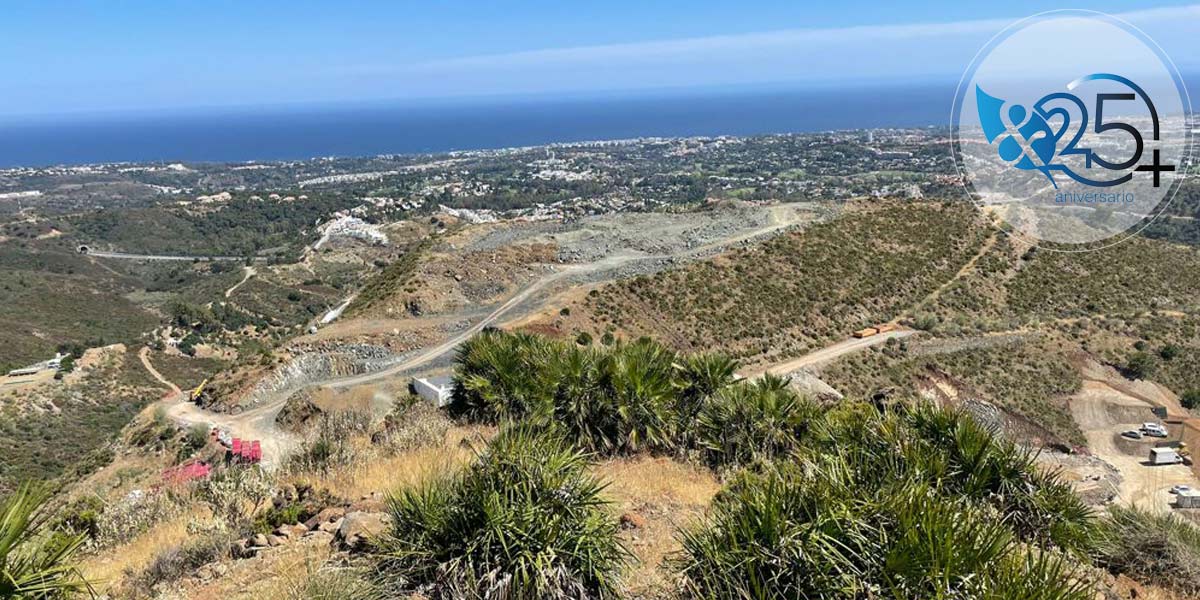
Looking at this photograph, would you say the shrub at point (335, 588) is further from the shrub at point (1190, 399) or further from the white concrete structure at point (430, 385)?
the shrub at point (1190, 399)

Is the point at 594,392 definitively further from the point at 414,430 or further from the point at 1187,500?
the point at 1187,500

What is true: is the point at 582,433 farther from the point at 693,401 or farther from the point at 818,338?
the point at 818,338

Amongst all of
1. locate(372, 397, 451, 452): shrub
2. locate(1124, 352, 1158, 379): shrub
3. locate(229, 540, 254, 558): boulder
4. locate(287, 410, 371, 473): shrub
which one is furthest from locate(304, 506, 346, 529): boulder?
locate(1124, 352, 1158, 379): shrub

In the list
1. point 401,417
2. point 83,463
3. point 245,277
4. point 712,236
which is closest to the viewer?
point 401,417

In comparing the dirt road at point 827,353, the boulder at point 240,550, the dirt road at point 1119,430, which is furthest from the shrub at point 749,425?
the dirt road at point 1119,430

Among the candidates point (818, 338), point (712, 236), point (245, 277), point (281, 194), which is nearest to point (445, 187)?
point (281, 194)

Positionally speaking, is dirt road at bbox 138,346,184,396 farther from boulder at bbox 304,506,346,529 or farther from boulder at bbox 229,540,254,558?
boulder at bbox 229,540,254,558
